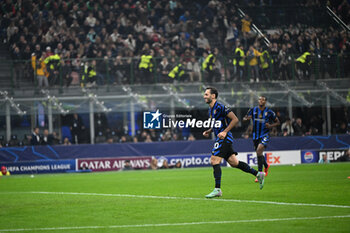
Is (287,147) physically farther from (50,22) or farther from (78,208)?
(78,208)

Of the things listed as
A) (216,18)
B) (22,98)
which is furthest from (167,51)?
(22,98)

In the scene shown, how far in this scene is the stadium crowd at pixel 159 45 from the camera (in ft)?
98.9

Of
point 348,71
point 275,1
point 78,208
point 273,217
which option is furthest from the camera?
point 275,1

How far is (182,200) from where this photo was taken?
12.2 meters

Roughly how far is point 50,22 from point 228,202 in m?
25.8

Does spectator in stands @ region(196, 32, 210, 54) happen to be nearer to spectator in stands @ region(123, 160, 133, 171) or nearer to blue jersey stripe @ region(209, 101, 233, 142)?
spectator in stands @ region(123, 160, 133, 171)

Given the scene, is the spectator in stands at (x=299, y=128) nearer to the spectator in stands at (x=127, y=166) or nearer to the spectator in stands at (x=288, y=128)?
the spectator in stands at (x=288, y=128)

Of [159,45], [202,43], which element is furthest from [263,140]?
[202,43]

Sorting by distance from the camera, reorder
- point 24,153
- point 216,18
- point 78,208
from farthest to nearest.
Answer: point 216,18, point 24,153, point 78,208

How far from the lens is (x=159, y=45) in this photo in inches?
1336

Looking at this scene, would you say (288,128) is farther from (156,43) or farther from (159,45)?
(156,43)

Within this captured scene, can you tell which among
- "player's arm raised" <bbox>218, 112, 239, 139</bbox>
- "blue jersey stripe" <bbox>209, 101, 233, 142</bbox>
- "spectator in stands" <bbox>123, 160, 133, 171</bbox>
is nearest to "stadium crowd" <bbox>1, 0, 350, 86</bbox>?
"spectator in stands" <bbox>123, 160, 133, 171</bbox>

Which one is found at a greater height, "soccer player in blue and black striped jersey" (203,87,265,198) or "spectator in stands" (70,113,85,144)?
"soccer player in blue and black striped jersey" (203,87,265,198)

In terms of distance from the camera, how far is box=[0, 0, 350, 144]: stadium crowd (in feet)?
98.9
